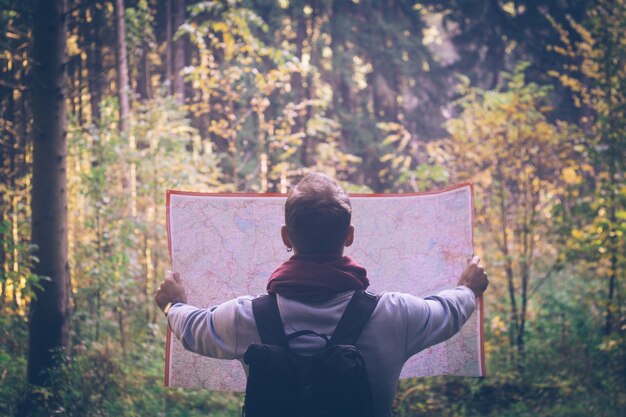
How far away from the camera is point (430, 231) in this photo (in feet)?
10.3

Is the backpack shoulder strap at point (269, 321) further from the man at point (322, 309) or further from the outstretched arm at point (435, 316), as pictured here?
the outstretched arm at point (435, 316)

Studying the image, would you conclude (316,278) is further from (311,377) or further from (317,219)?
(311,377)

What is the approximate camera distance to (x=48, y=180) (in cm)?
549

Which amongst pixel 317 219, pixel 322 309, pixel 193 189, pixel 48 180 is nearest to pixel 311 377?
pixel 322 309

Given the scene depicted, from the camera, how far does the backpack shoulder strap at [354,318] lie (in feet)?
7.23

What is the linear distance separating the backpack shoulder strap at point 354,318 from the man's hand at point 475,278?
2.30ft

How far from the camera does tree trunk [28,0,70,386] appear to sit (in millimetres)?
5465

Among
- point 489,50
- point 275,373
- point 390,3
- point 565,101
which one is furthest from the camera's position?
point 390,3

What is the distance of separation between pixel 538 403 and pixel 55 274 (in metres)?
5.31

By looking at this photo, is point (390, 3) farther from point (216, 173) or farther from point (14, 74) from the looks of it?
point (14, 74)

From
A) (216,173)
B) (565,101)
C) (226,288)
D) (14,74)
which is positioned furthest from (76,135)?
(565,101)

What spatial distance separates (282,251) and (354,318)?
100 centimetres

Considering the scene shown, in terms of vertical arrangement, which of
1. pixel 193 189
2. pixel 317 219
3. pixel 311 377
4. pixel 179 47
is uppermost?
pixel 179 47

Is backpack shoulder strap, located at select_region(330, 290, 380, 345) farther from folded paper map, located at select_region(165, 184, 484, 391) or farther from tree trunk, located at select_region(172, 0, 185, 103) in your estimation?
tree trunk, located at select_region(172, 0, 185, 103)
